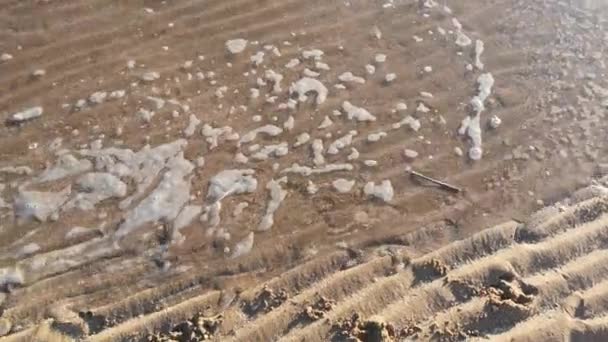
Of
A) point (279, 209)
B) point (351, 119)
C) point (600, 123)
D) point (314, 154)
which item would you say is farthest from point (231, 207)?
point (600, 123)

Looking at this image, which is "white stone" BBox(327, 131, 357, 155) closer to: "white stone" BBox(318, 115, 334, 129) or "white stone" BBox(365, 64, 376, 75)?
"white stone" BBox(318, 115, 334, 129)

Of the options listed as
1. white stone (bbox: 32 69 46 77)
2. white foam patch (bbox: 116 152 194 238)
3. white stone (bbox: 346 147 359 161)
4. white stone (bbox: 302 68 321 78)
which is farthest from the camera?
white stone (bbox: 302 68 321 78)

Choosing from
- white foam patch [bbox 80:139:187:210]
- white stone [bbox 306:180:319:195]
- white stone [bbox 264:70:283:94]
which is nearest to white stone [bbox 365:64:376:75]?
white stone [bbox 264:70:283:94]

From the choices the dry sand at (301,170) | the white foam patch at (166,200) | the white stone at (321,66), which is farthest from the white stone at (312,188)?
the white stone at (321,66)

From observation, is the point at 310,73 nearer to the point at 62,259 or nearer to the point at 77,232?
the point at 77,232

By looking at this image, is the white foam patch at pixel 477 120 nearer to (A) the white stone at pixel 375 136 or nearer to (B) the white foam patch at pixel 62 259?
(A) the white stone at pixel 375 136

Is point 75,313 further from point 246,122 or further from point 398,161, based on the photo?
point 398,161
